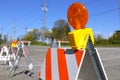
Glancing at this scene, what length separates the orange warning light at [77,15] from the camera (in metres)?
4.55

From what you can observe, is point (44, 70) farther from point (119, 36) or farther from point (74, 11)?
point (119, 36)

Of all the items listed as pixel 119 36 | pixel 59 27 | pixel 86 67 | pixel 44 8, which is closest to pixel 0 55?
pixel 86 67

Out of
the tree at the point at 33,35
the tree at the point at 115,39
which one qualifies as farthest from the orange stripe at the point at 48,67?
the tree at the point at 33,35

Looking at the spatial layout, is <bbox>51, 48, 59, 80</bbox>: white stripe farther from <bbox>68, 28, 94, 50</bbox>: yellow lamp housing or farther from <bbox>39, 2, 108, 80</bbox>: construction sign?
<bbox>68, 28, 94, 50</bbox>: yellow lamp housing

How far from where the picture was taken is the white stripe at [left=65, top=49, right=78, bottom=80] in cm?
467

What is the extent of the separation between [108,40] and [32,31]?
200ft

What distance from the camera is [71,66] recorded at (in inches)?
188

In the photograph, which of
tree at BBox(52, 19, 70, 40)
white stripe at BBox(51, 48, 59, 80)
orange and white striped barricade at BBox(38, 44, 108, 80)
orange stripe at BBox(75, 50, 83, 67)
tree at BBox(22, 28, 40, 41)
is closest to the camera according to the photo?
orange and white striped barricade at BBox(38, 44, 108, 80)

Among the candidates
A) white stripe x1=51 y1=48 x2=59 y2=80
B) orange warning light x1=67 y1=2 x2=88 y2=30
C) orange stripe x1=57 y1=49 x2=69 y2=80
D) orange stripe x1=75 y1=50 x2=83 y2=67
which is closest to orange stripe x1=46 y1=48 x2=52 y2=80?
white stripe x1=51 y1=48 x2=59 y2=80

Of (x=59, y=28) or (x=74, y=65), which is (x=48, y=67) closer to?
(x=74, y=65)

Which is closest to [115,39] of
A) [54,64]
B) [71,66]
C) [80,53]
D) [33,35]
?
[33,35]

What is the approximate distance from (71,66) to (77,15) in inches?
31.5

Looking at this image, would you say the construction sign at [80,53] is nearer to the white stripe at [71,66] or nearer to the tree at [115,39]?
the white stripe at [71,66]

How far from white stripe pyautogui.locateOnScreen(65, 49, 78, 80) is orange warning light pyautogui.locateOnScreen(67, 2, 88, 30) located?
48cm
